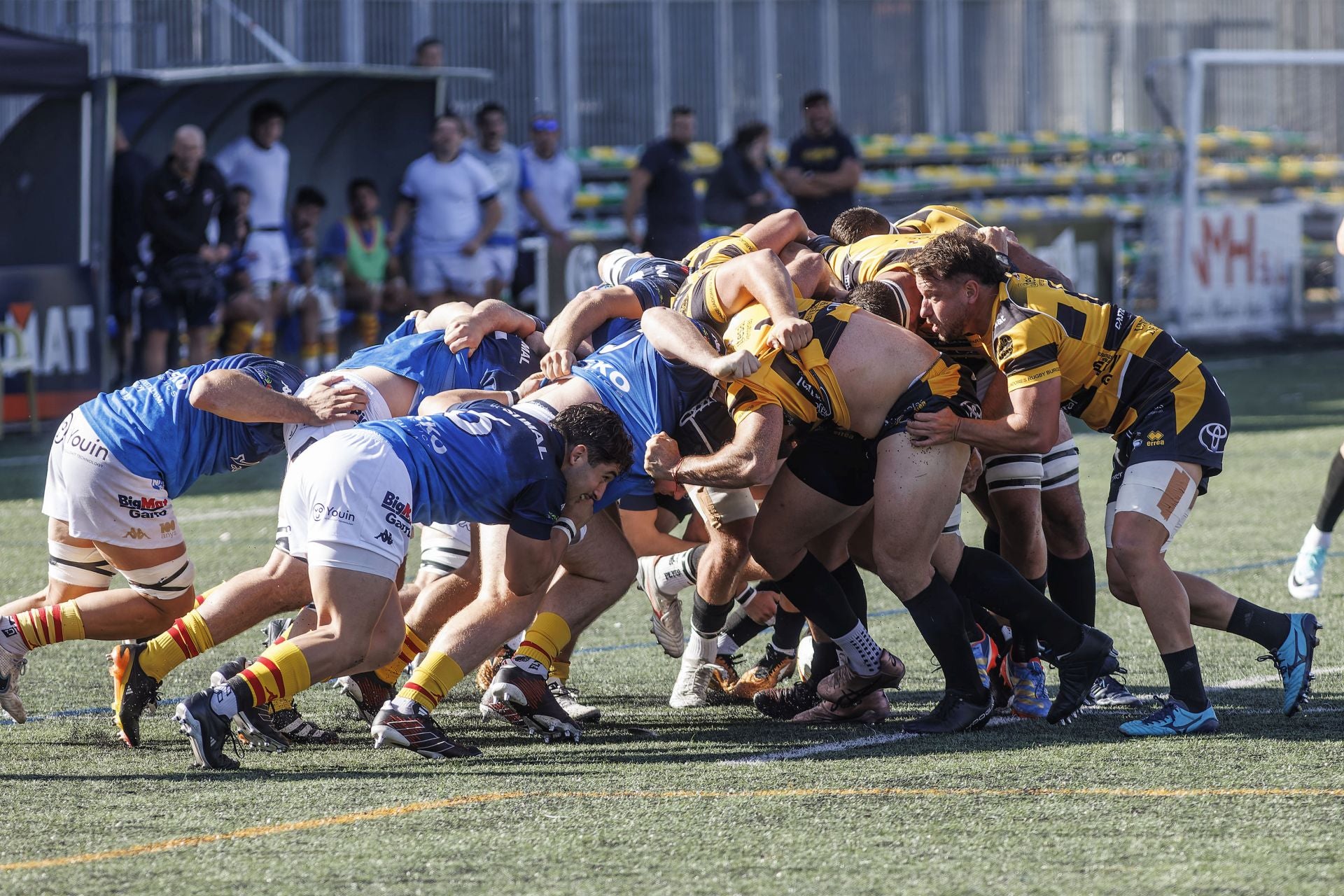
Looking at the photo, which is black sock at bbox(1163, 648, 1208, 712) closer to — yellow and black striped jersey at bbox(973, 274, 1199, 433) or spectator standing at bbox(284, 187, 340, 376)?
yellow and black striped jersey at bbox(973, 274, 1199, 433)

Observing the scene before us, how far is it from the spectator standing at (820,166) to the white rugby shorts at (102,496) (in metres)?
10.3

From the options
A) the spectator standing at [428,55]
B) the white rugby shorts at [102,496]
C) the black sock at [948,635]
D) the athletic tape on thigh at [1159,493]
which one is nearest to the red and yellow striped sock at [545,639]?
the black sock at [948,635]

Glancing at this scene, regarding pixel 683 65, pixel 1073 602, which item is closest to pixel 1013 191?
pixel 683 65

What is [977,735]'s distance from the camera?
5523mm

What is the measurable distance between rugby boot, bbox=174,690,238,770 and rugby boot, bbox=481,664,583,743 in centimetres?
86

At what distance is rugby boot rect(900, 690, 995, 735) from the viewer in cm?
555

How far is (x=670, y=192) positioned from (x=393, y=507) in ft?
36.4

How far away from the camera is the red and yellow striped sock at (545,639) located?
5.62 m

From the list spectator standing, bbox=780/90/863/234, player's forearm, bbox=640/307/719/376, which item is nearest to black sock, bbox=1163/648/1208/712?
player's forearm, bbox=640/307/719/376

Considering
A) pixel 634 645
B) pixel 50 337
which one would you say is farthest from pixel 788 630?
pixel 50 337

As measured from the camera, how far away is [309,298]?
51.0ft

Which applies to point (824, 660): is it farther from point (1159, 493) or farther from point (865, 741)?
point (1159, 493)

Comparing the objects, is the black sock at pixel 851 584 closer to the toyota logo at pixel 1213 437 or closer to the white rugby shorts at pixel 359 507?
the toyota logo at pixel 1213 437

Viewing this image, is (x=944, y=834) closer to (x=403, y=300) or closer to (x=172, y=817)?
(x=172, y=817)
